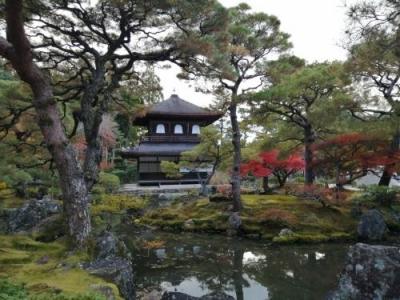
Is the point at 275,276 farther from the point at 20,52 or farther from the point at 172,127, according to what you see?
the point at 172,127

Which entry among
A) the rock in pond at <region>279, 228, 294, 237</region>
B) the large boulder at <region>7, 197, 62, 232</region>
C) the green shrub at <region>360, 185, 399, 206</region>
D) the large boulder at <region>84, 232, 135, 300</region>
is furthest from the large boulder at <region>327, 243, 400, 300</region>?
the green shrub at <region>360, 185, 399, 206</region>

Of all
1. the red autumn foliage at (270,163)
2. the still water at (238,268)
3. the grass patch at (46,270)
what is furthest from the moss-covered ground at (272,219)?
the grass patch at (46,270)

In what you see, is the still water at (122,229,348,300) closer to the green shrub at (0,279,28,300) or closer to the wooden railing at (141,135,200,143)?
the green shrub at (0,279,28,300)

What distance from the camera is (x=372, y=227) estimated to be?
13.4 metres

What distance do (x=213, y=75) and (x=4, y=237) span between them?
5.85m

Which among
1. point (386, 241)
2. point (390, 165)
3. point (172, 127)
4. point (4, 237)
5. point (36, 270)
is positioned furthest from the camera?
point (172, 127)

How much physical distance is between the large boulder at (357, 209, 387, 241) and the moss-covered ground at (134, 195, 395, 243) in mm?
352

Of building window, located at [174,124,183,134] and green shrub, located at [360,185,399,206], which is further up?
building window, located at [174,124,183,134]

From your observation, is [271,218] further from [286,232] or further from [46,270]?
[46,270]

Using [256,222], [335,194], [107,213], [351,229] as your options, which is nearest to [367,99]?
[335,194]

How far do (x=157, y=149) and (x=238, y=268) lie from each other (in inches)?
842

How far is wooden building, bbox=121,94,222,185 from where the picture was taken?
30688 millimetres

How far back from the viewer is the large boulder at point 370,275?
5066 mm

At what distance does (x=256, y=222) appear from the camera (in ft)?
47.8
